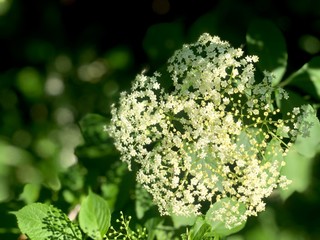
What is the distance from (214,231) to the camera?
1.72 metres

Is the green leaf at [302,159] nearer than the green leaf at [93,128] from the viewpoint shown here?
Yes

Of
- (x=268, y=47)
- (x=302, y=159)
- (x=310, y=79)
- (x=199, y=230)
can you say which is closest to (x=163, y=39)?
(x=268, y=47)

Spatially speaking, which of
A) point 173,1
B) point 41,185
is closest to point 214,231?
point 41,185

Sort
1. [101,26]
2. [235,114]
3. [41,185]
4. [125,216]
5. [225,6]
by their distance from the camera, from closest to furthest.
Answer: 1. [235,114]
2. [125,216]
3. [41,185]
4. [225,6]
5. [101,26]

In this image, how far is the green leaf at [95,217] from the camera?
5.59 ft

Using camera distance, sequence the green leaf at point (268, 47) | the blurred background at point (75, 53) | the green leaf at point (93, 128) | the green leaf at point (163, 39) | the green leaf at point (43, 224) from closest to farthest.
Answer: the green leaf at point (43, 224), the green leaf at point (268, 47), the green leaf at point (93, 128), the green leaf at point (163, 39), the blurred background at point (75, 53)

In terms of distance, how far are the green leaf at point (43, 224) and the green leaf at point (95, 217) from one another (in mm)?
44

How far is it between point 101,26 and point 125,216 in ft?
4.22

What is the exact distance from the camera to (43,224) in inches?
67.5

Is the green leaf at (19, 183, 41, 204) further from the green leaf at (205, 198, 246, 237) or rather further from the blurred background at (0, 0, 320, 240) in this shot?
the green leaf at (205, 198, 246, 237)

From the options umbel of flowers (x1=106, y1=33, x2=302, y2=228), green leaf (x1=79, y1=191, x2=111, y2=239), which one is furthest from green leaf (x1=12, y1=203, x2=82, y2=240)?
umbel of flowers (x1=106, y1=33, x2=302, y2=228)

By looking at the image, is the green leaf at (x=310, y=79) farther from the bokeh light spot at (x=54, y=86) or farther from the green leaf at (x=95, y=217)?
the bokeh light spot at (x=54, y=86)

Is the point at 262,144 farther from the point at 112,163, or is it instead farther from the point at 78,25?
the point at 78,25

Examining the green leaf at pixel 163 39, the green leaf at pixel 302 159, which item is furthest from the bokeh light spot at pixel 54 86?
the green leaf at pixel 302 159
